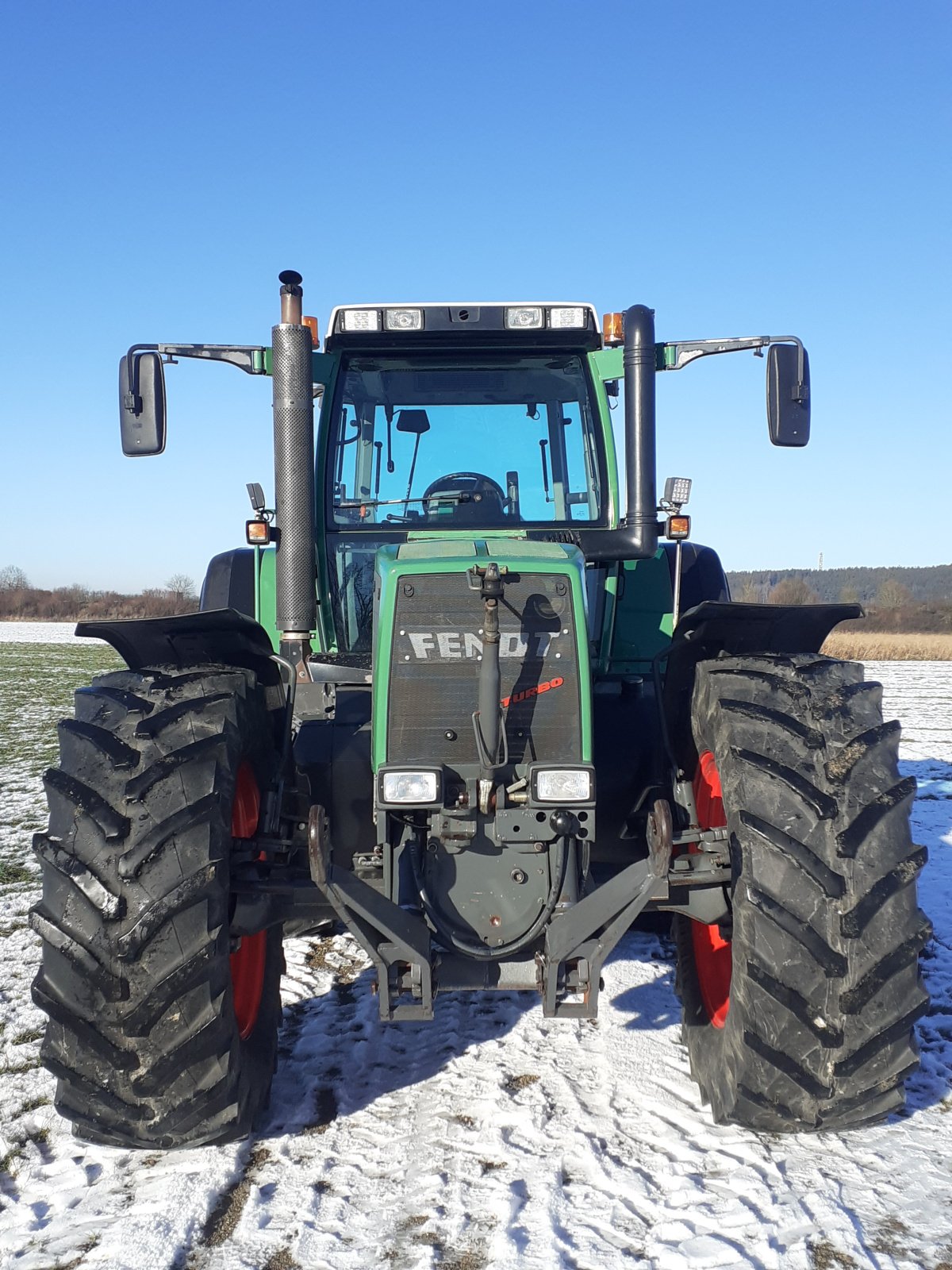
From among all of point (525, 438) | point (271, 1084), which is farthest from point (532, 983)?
point (525, 438)

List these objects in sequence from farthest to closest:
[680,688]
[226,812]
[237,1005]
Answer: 1. [680,688]
2. [237,1005]
3. [226,812]

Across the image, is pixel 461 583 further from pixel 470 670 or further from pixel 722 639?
pixel 722 639

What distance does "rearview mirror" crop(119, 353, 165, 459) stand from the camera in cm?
446

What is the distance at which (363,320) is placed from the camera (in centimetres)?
459

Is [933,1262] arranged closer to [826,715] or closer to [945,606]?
[826,715]

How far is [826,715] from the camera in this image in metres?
3.28

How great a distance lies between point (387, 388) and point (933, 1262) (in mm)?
3833

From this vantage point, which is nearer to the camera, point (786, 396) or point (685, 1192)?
point (685, 1192)

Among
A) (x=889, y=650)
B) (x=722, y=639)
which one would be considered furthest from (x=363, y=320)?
(x=889, y=650)

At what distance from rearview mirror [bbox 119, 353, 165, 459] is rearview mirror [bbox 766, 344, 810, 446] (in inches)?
102

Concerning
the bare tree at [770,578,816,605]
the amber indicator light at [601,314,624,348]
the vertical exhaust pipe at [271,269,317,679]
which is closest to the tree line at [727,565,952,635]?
the bare tree at [770,578,816,605]

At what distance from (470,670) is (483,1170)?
4.95ft

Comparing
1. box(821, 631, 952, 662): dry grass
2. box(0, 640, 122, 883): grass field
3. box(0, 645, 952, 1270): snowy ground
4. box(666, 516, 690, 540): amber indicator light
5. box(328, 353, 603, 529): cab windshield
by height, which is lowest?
box(821, 631, 952, 662): dry grass

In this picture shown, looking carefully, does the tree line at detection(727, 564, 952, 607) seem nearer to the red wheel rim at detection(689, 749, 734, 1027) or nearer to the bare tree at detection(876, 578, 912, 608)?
the bare tree at detection(876, 578, 912, 608)
